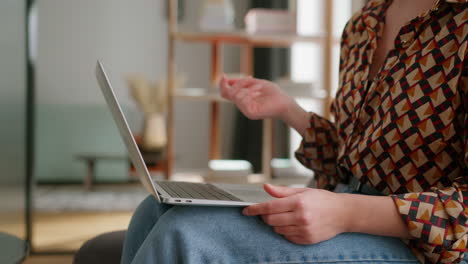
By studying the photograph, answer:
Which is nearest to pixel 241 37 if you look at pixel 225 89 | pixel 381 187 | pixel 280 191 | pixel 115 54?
pixel 225 89

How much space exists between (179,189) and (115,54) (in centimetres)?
435

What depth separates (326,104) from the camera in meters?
2.77

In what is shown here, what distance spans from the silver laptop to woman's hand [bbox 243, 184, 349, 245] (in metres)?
0.04

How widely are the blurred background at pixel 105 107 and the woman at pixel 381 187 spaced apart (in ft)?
5.10

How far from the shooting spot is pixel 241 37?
2760 mm

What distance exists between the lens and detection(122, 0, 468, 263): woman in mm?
665

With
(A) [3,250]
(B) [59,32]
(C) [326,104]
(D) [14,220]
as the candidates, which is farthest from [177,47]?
(A) [3,250]

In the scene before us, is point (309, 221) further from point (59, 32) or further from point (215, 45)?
point (59, 32)

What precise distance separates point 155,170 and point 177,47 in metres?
1.24

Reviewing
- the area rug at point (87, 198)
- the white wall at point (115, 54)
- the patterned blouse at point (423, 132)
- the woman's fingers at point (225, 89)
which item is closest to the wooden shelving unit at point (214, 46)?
the area rug at point (87, 198)

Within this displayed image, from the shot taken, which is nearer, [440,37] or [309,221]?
[309,221]

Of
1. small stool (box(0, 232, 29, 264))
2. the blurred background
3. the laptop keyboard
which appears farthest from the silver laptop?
the blurred background

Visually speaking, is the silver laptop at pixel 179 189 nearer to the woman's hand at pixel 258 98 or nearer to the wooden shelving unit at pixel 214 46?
the woman's hand at pixel 258 98

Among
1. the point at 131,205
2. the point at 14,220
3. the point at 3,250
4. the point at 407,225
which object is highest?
the point at 407,225
